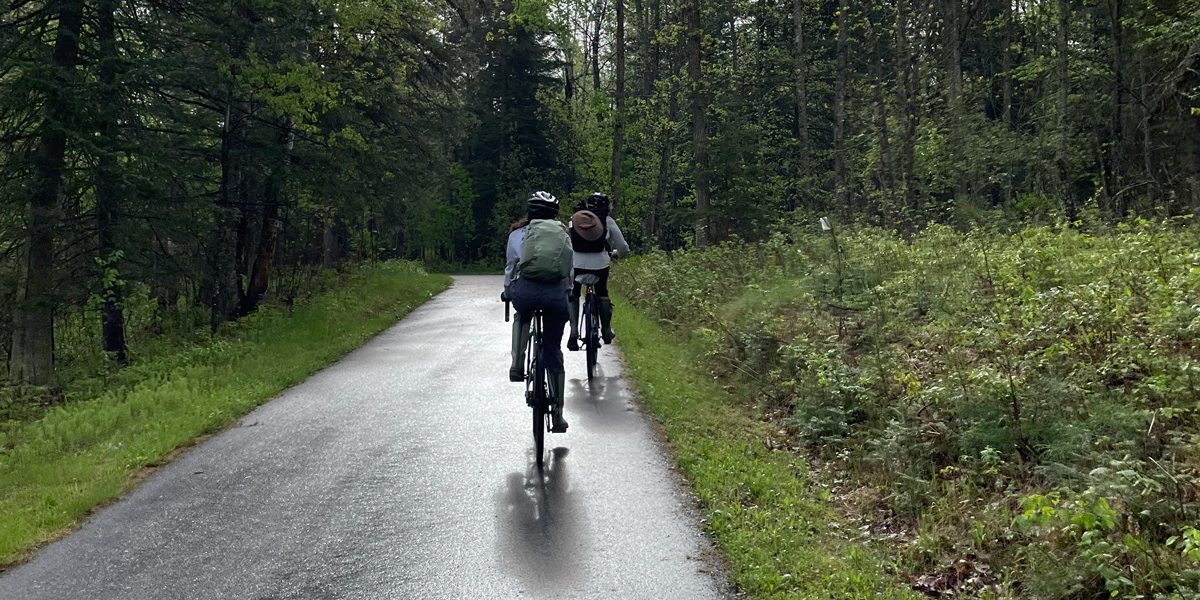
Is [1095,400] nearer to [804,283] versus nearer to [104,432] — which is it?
[804,283]

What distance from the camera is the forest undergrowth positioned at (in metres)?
4.48

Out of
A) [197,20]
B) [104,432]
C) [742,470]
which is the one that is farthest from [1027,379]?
Result: [197,20]

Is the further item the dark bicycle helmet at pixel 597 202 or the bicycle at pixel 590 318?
the dark bicycle helmet at pixel 597 202

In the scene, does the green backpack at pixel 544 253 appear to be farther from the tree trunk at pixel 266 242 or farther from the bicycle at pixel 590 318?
the tree trunk at pixel 266 242

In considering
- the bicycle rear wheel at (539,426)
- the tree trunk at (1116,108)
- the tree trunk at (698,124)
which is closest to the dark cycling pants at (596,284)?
the bicycle rear wheel at (539,426)

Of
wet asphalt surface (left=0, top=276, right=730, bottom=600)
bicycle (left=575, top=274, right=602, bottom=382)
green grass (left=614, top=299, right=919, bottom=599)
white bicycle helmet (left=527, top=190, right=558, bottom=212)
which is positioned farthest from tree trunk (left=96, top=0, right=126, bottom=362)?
green grass (left=614, top=299, right=919, bottom=599)

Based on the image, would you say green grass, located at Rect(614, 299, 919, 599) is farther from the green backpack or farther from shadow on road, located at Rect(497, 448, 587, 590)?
the green backpack

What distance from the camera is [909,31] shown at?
104 feet

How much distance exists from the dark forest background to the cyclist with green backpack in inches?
299

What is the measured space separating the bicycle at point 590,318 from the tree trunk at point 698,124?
11.4 meters

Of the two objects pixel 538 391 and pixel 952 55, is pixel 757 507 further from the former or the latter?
pixel 952 55

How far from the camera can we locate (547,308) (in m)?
7.31

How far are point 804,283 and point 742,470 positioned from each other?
691 cm

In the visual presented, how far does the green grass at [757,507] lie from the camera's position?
4.64m
